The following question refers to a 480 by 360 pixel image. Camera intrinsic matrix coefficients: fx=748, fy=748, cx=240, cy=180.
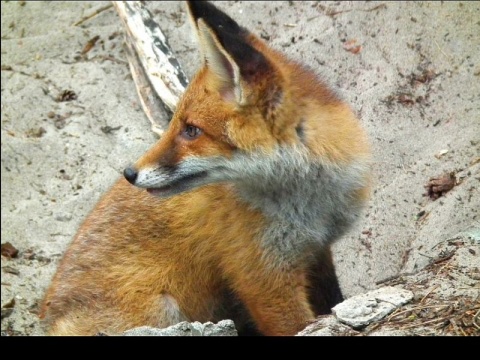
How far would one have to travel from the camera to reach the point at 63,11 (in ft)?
35.2

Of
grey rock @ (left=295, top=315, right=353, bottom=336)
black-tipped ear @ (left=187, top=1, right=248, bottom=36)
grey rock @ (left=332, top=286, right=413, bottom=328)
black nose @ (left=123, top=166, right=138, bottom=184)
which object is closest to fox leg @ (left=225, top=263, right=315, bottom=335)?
grey rock @ (left=295, top=315, right=353, bottom=336)

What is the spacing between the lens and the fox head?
514cm

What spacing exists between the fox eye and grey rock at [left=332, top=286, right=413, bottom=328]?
1542 mm

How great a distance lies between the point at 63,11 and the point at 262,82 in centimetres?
645

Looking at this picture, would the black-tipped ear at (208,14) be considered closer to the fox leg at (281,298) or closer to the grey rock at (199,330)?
the fox leg at (281,298)

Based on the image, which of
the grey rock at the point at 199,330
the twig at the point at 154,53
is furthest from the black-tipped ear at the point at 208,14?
the twig at the point at 154,53

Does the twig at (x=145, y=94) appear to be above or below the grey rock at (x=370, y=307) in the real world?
above

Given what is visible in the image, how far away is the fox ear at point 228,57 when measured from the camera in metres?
4.90

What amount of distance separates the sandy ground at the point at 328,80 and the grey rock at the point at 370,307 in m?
0.94

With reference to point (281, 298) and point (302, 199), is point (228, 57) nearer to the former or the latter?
point (302, 199)

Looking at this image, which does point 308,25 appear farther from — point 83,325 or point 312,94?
point 83,325

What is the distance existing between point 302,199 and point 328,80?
1389 mm

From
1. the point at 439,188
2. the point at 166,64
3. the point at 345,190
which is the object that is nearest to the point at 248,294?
the point at 345,190

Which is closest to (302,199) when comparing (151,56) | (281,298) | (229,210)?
(229,210)
